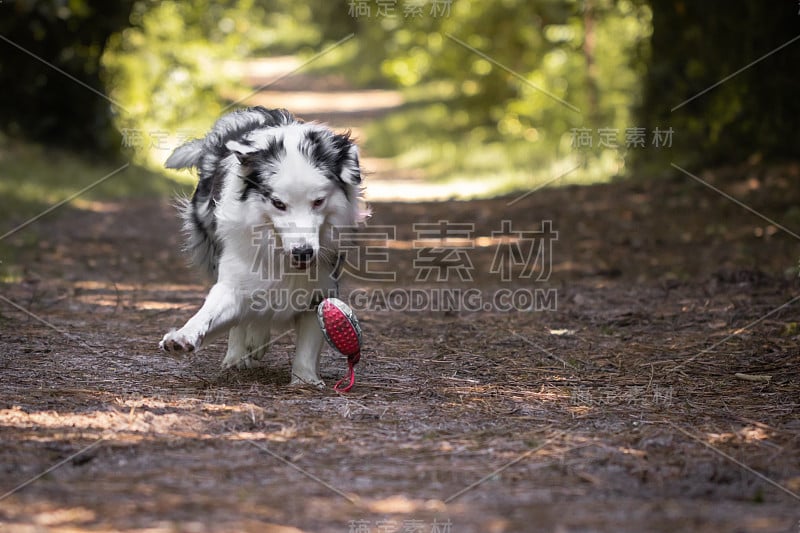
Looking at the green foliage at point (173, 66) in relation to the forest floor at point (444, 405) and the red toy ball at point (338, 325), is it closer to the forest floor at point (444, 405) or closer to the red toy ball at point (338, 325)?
the forest floor at point (444, 405)

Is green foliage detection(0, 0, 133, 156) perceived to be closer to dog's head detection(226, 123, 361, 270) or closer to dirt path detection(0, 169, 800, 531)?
dirt path detection(0, 169, 800, 531)

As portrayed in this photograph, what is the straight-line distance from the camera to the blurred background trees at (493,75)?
10914 mm

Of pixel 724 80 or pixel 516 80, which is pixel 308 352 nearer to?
pixel 724 80

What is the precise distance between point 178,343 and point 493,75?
17371mm

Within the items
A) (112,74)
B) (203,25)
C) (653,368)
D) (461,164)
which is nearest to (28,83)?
(112,74)

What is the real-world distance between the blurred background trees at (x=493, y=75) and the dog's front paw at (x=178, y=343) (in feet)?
26.4

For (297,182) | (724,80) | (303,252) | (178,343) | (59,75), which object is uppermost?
(59,75)

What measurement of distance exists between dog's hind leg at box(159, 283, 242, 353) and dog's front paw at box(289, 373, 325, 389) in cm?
46

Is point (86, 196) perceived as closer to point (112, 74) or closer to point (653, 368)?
point (112, 74)

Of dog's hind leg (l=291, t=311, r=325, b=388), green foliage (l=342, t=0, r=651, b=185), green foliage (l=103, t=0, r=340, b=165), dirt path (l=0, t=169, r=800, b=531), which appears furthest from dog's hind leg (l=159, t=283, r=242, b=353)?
green foliage (l=103, t=0, r=340, b=165)

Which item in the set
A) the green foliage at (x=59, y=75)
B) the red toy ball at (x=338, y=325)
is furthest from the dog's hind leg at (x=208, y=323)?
the green foliage at (x=59, y=75)

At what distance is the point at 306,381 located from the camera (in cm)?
502

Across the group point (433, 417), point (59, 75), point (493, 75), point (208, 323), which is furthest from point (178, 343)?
point (493, 75)

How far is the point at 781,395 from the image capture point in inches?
185
